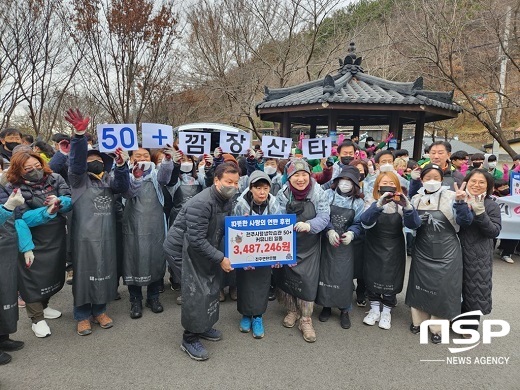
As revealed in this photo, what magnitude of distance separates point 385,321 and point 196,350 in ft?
6.89

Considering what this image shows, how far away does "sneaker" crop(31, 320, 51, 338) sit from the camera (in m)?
3.54

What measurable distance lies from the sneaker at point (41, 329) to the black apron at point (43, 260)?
0.31 metres

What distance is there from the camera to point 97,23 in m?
11.7

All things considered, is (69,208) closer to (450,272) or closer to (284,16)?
(450,272)

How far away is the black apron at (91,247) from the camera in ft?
11.4

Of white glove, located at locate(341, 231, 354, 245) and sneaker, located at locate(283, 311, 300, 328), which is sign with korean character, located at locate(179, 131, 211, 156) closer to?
white glove, located at locate(341, 231, 354, 245)

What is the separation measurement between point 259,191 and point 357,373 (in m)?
1.88

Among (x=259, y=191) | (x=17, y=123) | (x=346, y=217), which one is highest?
(x=17, y=123)

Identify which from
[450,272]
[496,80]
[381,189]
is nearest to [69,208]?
[381,189]

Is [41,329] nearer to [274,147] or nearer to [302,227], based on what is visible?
[302,227]

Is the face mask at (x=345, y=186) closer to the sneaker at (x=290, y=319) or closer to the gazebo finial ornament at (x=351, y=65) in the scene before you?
the sneaker at (x=290, y=319)

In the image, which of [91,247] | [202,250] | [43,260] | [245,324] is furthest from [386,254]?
[43,260]

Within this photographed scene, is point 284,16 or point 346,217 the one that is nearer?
point 346,217

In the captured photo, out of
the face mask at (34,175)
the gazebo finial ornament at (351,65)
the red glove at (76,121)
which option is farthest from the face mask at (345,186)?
the gazebo finial ornament at (351,65)
